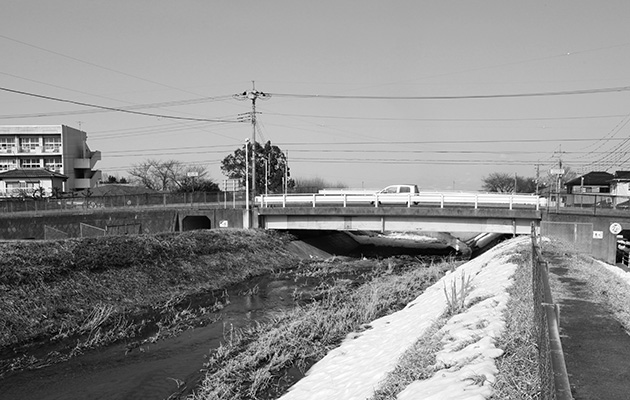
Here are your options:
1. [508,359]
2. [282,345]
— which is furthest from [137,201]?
[508,359]

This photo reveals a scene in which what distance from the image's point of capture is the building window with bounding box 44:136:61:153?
6894 centimetres

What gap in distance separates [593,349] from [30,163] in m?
80.3

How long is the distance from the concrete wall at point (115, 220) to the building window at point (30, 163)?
39830mm

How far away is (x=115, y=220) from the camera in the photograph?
3381 centimetres

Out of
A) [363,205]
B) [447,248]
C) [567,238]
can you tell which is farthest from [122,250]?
[447,248]

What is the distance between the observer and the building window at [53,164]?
226 ft

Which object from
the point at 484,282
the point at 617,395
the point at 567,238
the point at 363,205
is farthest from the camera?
the point at 363,205

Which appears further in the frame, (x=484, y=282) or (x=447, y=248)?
(x=447, y=248)

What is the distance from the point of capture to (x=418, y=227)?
29234 millimetres

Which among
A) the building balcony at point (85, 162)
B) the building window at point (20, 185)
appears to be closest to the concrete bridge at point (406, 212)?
the building window at point (20, 185)

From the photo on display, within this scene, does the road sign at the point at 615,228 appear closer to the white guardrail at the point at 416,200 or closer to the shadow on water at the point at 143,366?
the white guardrail at the point at 416,200

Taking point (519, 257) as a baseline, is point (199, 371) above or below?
below

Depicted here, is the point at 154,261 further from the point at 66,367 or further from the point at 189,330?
the point at 66,367

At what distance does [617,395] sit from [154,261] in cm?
1876
